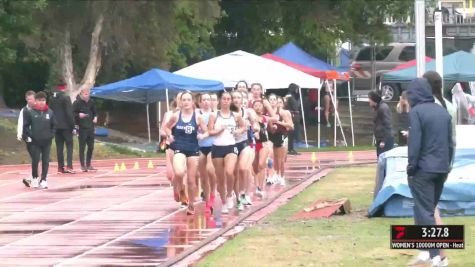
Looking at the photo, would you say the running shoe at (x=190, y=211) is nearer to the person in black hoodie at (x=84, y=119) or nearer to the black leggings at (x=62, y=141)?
the black leggings at (x=62, y=141)

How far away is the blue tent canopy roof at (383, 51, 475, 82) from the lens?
103ft

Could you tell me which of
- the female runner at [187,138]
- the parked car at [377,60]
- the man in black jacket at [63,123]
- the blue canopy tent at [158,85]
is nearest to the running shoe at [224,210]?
the female runner at [187,138]

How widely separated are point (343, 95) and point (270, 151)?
28.0m

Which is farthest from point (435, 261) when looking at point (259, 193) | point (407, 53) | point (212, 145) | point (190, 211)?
point (407, 53)

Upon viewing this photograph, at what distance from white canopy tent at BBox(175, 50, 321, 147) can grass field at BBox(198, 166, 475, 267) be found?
15480 mm

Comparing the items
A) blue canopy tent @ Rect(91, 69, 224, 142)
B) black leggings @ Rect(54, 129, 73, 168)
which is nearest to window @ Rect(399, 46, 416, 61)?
blue canopy tent @ Rect(91, 69, 224, 142)

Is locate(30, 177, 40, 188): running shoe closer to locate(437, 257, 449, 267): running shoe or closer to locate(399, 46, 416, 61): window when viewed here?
locate(437, 257, 449, 267): running shoe

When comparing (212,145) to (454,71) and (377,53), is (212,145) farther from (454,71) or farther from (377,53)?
(377,53)

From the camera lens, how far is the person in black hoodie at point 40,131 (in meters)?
20.0

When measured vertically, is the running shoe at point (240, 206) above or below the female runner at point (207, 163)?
below

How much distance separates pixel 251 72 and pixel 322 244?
790 inches

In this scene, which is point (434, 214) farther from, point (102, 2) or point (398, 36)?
point (398, 36)

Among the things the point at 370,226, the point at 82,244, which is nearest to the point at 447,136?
the point at 370,226

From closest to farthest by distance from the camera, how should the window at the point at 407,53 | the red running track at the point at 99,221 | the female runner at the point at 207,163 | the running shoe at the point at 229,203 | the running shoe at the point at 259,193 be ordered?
the red running track at the point at 99,221
the female runner at the point at 207,163
the running shoe at the point at 229,203
the running shoe at the point at 259,193
the window at the point at 407,53
